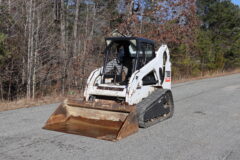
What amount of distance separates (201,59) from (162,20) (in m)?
11.8

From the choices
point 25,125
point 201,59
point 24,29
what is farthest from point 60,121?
point 201,59

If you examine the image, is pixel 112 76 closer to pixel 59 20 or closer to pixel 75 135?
pixel 75 135

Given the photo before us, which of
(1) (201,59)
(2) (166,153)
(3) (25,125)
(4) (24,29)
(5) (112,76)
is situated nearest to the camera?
(2) (166,153)

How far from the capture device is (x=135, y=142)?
5.43 metres

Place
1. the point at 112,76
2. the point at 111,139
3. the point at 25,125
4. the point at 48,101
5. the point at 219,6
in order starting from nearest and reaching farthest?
the point at 111,139 → the point at 25,125 → the point at 112,76 → the point at 48,101 → the point at 219,6

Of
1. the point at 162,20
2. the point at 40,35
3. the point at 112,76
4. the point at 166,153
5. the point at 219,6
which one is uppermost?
the point at 219,6

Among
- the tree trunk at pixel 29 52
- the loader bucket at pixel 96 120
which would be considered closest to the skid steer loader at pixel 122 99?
the loader bucket at pixel 96 120

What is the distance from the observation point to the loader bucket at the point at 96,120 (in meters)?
5.70

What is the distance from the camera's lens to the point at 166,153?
16.0 feet

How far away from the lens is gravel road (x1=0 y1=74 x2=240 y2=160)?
185 inches

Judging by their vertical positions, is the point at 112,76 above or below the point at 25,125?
above

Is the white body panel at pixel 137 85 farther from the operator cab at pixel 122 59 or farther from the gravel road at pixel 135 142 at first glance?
the gravel road at pixel 135 142

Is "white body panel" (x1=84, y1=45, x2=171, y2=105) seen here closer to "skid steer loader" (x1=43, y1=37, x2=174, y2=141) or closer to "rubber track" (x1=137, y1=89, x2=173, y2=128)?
"skid steer loader" (x1=43, y1=37, x2=174, y2=141)

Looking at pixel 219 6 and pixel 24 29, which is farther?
pixel 219 6
